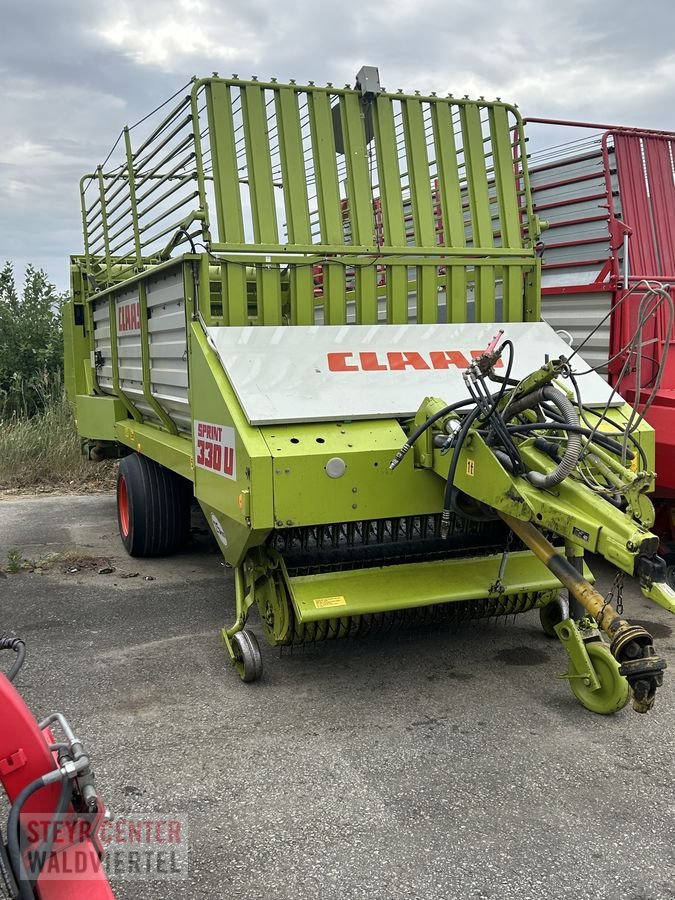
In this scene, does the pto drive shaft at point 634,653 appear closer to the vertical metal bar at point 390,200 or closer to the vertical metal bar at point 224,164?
the vertical metal bar at point 390,200

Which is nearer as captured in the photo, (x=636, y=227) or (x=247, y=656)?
(x=247, y=656)

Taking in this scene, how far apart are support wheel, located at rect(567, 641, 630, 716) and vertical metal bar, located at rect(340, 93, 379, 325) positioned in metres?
2.00

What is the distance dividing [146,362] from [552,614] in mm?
2818

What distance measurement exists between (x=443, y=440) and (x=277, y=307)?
1.22 metres

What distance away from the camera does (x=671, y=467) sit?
172 inches

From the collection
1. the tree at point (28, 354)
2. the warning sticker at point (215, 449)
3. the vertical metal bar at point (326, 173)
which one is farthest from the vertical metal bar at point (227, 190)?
the tree at point (28, 354)

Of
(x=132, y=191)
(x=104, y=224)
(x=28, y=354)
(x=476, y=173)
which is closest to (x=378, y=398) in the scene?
(x=476, y=173)

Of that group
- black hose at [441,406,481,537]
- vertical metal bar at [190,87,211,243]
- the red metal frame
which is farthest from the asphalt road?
vertical metal bar at [190,87,211,243]

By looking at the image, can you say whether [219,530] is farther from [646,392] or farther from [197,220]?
[646,392]

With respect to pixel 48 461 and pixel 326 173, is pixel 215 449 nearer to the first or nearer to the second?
pixel 326 173

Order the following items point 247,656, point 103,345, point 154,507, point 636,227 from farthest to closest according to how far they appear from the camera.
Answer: point 103,345
point 154,507
point 636,227
point 247,656

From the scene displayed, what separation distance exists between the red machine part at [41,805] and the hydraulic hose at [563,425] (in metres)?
1.84

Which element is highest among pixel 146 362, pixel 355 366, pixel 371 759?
pixel 146 362

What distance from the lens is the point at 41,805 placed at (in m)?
1.58
